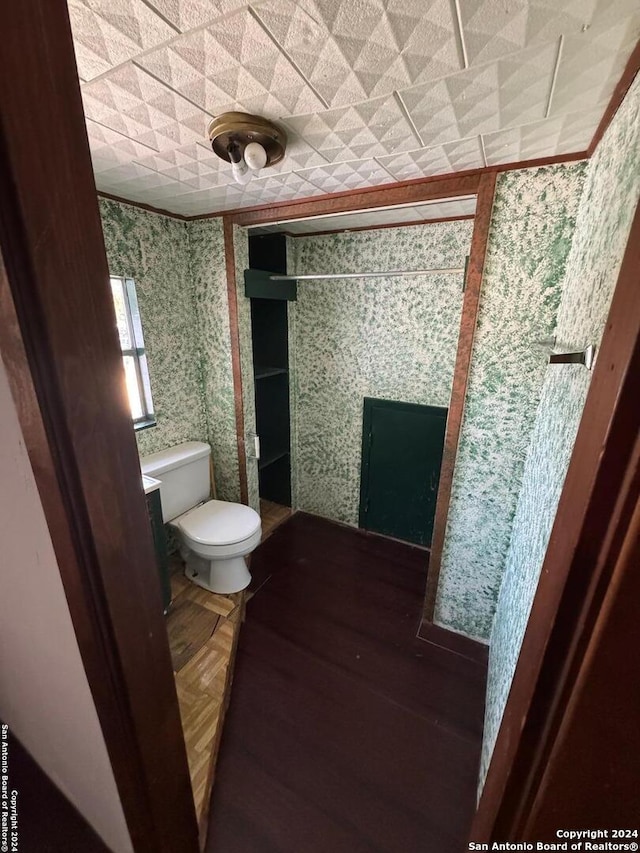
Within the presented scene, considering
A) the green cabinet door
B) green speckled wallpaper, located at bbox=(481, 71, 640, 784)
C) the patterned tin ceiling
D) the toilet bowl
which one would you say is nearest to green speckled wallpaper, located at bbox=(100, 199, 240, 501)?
the toilet bowl

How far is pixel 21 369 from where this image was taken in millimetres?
418

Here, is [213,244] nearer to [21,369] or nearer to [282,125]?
[282,125]

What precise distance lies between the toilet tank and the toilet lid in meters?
0.08

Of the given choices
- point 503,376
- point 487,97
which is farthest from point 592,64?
point 503,376

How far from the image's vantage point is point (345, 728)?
139 cm

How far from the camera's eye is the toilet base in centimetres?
198

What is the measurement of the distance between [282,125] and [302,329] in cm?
154

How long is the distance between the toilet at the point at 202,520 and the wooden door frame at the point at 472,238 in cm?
97

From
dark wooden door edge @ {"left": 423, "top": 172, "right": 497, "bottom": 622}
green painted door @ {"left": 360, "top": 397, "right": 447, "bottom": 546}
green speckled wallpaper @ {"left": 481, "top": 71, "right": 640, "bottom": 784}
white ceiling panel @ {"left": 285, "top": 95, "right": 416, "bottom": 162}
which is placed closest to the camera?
green speckled wallpaper @ {"left": 481, "top": 71, "right": 640, "bottom": 784}

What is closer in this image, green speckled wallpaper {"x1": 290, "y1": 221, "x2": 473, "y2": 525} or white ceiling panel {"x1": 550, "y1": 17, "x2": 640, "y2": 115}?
white ceiling panel {"x1": 550, "y1": 17, "x2": 640, "y2": 115}

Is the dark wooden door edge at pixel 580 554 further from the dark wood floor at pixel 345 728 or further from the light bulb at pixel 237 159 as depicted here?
the light bulb at pixel 237 159

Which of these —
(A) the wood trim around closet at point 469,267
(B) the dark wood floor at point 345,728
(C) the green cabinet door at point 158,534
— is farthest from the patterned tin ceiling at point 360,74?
(B) the dark wood floor at point 345,728

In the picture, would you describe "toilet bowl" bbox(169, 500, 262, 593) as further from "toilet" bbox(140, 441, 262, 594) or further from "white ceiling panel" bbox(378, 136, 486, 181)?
"white ceiling panel" bbox(378, 136, 486, 181)

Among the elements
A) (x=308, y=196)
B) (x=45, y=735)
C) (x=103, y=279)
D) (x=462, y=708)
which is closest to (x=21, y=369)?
(x=103, y=279)
